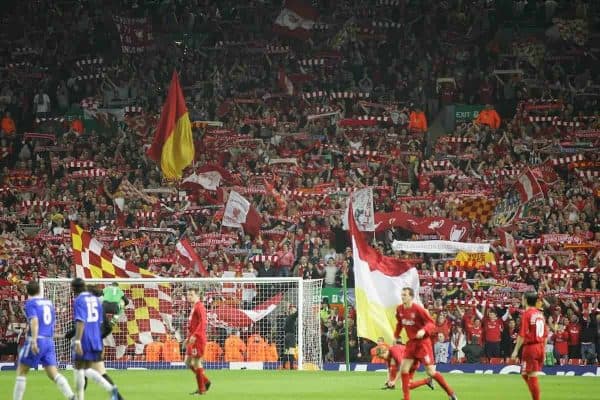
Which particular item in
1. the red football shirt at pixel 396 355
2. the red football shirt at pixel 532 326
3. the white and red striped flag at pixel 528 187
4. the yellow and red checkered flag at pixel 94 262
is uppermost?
the white and red striped flag at pixel 528 187

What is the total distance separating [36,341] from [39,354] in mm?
357

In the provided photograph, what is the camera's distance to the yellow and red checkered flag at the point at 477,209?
112ft

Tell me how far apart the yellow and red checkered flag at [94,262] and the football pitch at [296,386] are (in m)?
3.30

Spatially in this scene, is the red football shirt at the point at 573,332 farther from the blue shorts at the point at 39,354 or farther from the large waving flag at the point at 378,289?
the blue shorts at the point at 39,354

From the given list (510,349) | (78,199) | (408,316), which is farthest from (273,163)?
(408,316)

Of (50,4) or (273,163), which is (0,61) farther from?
(273,163)

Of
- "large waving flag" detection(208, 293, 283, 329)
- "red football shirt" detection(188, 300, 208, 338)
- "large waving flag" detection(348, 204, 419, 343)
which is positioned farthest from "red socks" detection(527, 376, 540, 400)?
"large waving flag" detection(208, 293, 283, 329)

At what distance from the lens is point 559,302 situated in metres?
29.5

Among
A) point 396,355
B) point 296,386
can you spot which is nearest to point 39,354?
point 296,386

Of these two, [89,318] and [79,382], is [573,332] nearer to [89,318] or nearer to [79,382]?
[89,318]

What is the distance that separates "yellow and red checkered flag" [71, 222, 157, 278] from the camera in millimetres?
29031

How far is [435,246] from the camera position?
32.1 meters

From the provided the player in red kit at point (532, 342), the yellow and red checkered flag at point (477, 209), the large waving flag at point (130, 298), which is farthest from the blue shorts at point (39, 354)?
the yellow and red checkered flag at point (477, 209)

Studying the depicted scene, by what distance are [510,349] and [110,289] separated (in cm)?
1039
